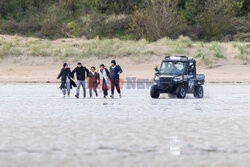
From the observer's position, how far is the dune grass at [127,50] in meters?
47.9

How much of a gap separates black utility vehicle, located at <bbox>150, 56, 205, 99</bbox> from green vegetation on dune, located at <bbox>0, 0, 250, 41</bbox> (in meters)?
34.1

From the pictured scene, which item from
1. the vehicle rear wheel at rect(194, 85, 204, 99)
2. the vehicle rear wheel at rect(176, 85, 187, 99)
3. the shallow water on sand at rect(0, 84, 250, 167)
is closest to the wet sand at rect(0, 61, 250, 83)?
the vehicle rear wheel at rect(194, 85, 204, 99)

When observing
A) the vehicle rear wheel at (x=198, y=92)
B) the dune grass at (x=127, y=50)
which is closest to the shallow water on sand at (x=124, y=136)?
the vehicle rear wheel at (x=198, y=92)

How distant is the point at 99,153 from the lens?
1013 cm

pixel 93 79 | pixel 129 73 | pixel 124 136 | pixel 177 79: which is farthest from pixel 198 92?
pixel 129 73

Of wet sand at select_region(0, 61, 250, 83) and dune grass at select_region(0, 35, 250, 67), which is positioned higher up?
dune grass at select_region(0, 35, 250, 67)

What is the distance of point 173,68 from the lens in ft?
83.9

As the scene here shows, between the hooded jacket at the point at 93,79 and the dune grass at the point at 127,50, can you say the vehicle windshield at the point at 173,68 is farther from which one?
the dune grass at the point at 127,50

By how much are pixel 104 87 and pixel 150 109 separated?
664 cm

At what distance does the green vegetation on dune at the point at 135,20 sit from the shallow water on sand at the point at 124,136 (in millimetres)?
40670

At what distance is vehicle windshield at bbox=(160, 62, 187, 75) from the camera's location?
83.1ft

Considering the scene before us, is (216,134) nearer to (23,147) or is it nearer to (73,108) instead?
(23,147)

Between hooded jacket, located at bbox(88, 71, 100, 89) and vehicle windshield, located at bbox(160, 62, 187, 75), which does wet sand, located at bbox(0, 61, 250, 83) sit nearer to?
vehicle windshield, located at bbox(160, 62, 187, 75)

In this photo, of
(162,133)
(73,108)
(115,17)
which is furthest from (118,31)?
(162,133)
